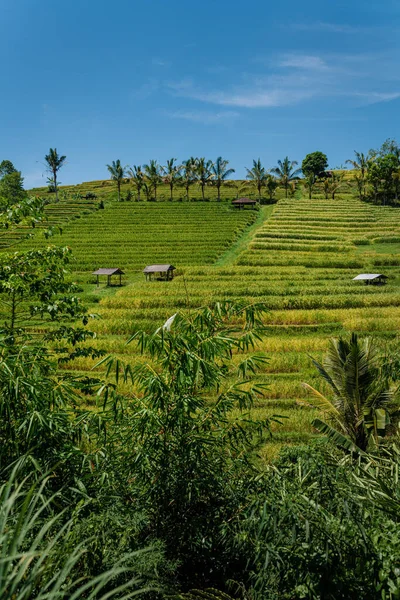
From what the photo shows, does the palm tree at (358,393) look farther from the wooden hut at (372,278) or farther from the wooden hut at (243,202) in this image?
the wooden hut at (243,202)

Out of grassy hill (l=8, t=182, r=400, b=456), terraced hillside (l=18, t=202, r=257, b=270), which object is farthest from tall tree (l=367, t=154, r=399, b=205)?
terraced hillside (l=18, t=202, r=257, b=270)

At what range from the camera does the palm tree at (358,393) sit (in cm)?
935

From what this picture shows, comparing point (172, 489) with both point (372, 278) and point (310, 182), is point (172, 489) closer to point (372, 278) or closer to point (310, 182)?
point (372, 278)

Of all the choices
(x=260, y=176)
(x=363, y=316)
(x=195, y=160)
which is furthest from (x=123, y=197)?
(x=363, y=316)

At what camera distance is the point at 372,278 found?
89.5 feet

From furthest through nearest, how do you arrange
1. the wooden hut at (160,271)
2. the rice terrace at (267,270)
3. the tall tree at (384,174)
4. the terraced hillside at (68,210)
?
the tall tree at (384,174) < the terraced hillside at (68,210) < the wooden hut at (160,271) < the rice terrace at (267,270)

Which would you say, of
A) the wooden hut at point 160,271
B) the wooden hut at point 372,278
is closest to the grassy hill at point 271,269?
the wooden hut at point 372,278

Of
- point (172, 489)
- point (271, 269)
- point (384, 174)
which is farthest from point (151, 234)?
point (172, 489)

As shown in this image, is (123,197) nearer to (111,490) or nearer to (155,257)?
(155,257)

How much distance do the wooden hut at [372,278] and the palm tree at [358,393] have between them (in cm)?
1902

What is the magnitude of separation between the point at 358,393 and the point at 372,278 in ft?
64.2

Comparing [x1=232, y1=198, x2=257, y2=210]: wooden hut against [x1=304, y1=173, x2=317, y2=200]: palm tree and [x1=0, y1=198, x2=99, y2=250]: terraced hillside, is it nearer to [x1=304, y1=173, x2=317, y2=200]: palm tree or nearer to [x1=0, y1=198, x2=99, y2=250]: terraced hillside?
[x1=304, y1=173, x2=317, y2=200]: palm tree

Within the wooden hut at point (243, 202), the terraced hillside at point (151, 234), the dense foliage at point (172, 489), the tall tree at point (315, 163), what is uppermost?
the tall tree at point (315, 163)

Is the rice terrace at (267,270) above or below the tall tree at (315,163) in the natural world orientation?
below
